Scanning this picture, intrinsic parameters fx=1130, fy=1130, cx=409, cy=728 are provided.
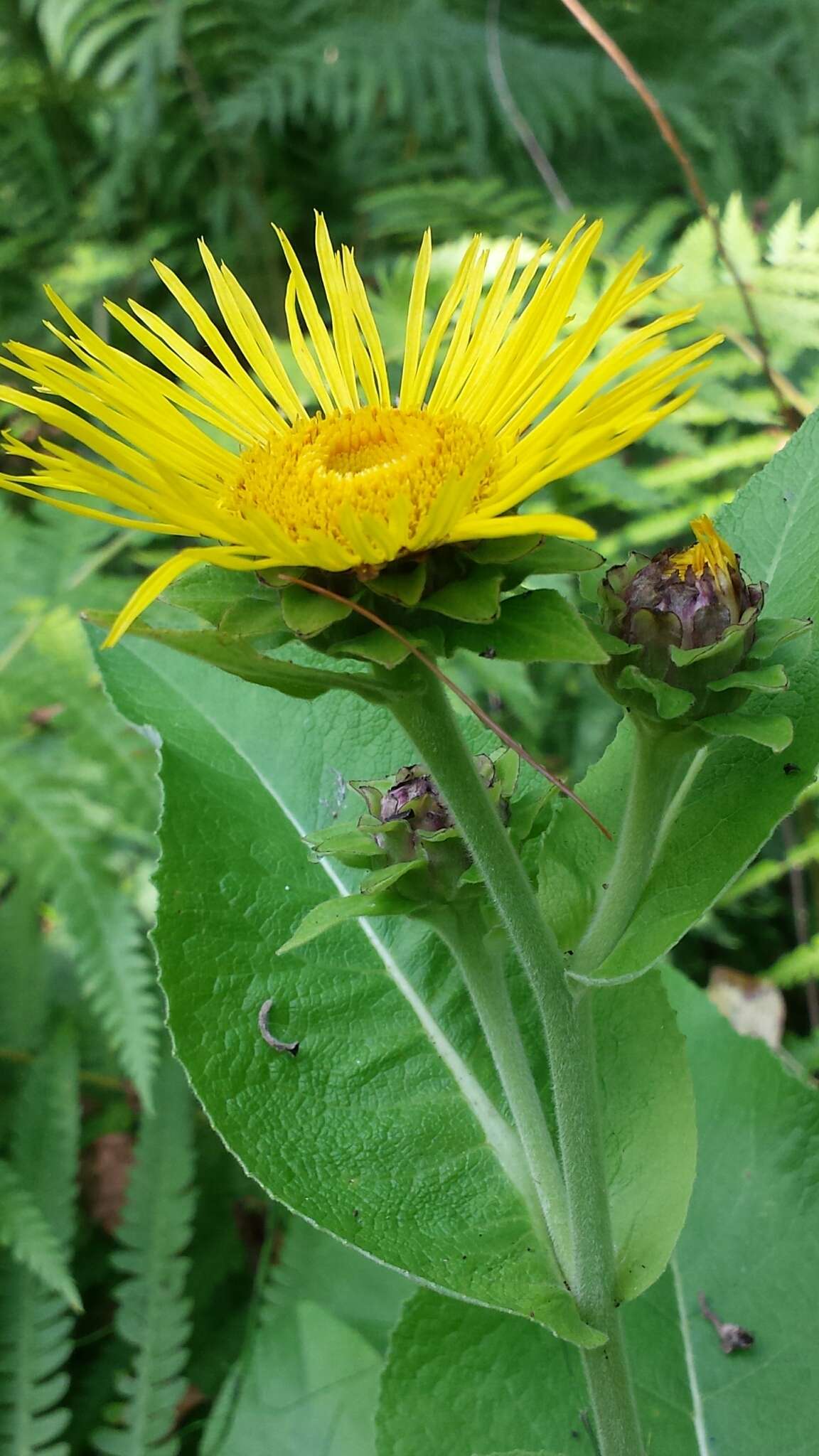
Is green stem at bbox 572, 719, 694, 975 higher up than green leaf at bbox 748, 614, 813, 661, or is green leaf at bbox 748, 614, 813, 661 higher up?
green leaf at bbox 748, 614, 813, 661

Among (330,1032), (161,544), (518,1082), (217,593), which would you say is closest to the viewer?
(217,593)

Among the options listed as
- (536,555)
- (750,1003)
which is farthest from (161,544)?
(536,555)

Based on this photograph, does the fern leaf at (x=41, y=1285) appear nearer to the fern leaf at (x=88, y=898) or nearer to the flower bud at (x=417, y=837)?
the fern leaf at (x=88, y=898)

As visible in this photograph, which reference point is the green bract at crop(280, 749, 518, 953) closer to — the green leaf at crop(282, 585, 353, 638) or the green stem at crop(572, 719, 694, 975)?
the green stem at crop(572, 719, 694, 975)

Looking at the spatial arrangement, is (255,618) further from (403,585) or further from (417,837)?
(417,837)

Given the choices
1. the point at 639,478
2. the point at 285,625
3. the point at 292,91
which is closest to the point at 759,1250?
the point at 285,625

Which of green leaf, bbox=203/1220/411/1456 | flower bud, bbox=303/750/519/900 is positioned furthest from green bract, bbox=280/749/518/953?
green leaf, bbox=203/1220/411/1456

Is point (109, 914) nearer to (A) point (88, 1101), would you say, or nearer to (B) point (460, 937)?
(A) point (88, 1101)
